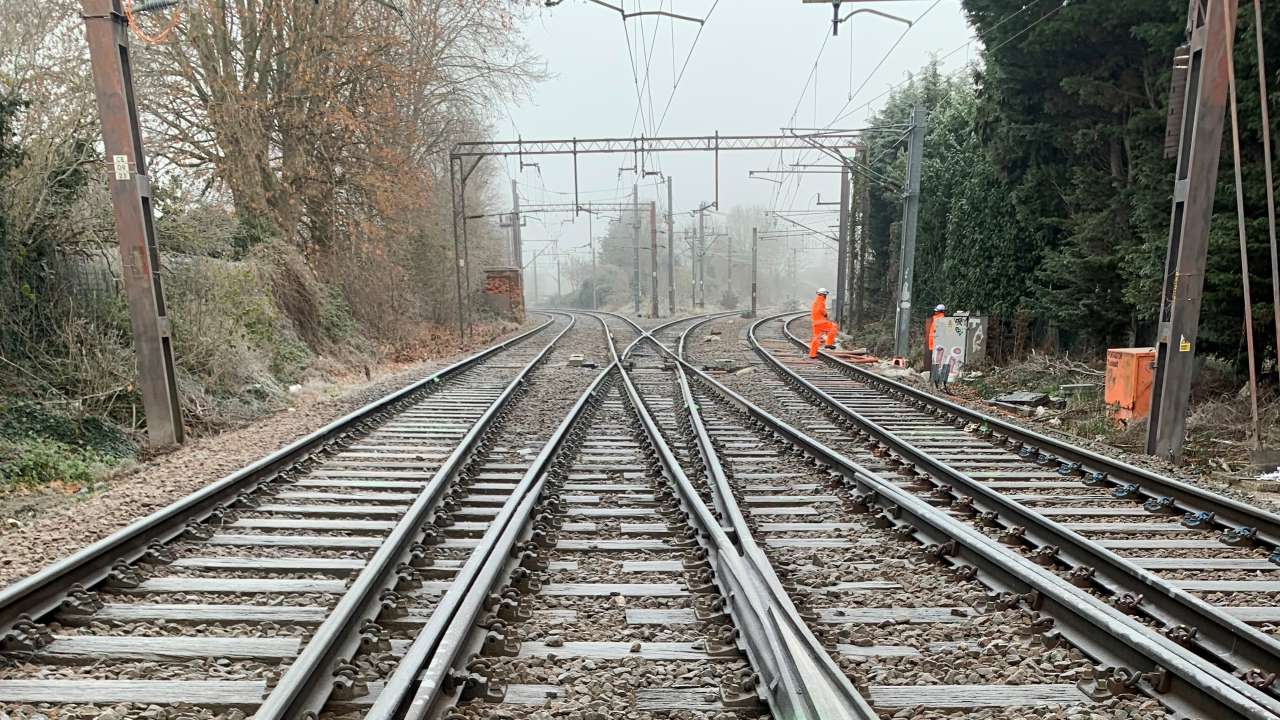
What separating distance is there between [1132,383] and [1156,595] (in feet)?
19.7

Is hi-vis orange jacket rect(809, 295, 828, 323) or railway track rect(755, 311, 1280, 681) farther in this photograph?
hi-vis orange jacket rect(809, 295, 828, 323)

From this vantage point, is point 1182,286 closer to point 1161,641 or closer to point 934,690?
point 1161,641

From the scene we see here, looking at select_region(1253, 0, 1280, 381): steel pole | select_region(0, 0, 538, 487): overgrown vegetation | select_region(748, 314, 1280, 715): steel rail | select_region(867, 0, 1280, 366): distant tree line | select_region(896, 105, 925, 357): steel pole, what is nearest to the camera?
select_region(748, 314, 1280, 715): steel rail

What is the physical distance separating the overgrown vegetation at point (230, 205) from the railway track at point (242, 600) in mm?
3071

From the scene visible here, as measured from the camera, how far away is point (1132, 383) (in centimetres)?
877

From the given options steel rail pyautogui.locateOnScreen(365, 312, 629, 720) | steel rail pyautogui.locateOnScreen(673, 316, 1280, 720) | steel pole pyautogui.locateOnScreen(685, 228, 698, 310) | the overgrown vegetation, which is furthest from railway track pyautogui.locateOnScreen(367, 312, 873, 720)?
steel pole pyautogui.locateOnScreen(685, 228, 698, 310)

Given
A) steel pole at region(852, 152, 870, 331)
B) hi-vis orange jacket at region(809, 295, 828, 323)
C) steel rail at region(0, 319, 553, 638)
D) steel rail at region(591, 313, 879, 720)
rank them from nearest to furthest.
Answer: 1. steel rail at region(591, 313, 879, 720)
2. steel rail at region(0, 319, 553, 638)
3. hi-vis orange jacket at region(809, 295, 828, 323)
4. steel pole at region(852, 152, 870, 331)

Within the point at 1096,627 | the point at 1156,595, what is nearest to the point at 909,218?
the point at 1156,595

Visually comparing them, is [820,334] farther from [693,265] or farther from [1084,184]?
[693,265]

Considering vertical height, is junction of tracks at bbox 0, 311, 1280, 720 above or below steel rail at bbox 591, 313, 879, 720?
below

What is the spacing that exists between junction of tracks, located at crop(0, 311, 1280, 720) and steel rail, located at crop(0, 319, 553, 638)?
0.02 metres

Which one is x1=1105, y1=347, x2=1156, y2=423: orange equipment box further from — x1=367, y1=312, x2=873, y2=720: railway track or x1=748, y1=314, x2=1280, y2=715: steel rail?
x1=367, y1=312, x2=873, y2=720: railway track

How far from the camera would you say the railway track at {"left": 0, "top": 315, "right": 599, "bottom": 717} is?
296 cm

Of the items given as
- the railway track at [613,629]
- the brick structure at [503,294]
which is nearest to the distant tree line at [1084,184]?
the railway track at [613,629]
